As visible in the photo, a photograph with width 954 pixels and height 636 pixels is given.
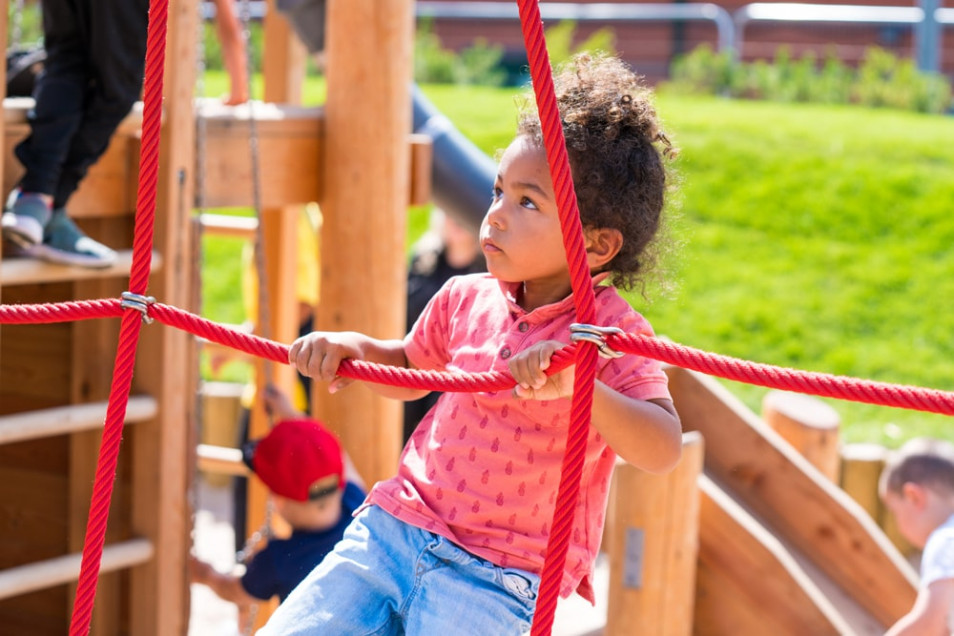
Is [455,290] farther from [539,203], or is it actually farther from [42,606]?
[42,606]

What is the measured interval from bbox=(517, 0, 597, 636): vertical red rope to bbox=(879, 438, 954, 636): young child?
186 cm

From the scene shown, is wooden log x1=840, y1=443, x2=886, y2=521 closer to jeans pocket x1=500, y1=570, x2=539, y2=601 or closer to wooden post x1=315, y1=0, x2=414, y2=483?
wooden post x1=315, y1=0, x2=414, y2=483

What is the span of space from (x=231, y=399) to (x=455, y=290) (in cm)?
488

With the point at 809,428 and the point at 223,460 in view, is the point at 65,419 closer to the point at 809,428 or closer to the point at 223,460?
the point at 223,460

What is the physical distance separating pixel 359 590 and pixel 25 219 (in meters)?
1.36

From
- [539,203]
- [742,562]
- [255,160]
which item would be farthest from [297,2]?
[539,203]

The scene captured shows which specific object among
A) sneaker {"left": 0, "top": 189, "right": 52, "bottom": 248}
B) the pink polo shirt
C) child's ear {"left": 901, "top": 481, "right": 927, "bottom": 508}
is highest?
sneaker {"left": 0, "top": 189, "right": 52, "bottom": 248}

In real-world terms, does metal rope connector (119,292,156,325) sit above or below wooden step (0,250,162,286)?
above

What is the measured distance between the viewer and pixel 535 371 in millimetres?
1917

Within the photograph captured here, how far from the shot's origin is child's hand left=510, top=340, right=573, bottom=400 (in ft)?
6.29

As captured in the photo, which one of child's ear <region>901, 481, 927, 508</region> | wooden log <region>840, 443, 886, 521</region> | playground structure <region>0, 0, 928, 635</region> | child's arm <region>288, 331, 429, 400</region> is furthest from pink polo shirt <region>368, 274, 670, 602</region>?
wooden log <region>840, 443, 886, 521</region>

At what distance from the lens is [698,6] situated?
48.3 ft

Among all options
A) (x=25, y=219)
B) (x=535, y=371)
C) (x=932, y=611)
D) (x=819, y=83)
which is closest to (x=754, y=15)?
(x=819, y=83)

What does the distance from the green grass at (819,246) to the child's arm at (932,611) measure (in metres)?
3.65
